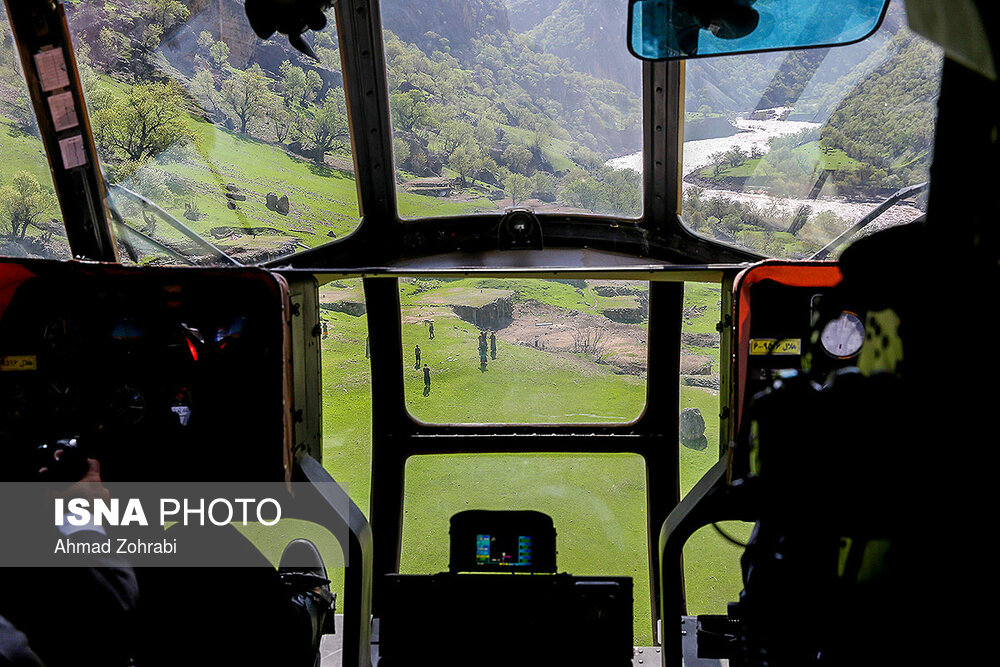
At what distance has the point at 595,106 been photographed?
296cm

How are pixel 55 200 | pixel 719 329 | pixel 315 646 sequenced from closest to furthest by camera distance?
pixel 315 646, pixel 719 329, pixel 55 200

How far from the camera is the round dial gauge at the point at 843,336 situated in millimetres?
2256

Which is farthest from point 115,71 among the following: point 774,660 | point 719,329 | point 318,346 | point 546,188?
point 774,660

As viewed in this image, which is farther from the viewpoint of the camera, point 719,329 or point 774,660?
point 719,329

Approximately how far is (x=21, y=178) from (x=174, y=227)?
577mm

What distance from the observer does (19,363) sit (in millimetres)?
2521

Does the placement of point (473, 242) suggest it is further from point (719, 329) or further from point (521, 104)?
point (719, 329)

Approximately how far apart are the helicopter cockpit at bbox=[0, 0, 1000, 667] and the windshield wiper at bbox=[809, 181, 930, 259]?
0.01m

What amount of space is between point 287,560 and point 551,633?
0.93 metres

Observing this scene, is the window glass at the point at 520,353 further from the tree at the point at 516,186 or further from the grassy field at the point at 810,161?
the grassy field at the point at 810,161

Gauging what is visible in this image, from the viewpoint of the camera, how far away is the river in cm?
278

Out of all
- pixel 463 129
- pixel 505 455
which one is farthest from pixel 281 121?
pixel 505 455

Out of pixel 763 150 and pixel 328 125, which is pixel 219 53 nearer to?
pixel 328 125

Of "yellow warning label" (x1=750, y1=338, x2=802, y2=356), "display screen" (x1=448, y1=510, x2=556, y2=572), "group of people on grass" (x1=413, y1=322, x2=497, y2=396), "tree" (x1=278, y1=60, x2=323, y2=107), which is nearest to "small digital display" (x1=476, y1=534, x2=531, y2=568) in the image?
"display screen" (x1=448, y1=510, x2=556, y2=572)
